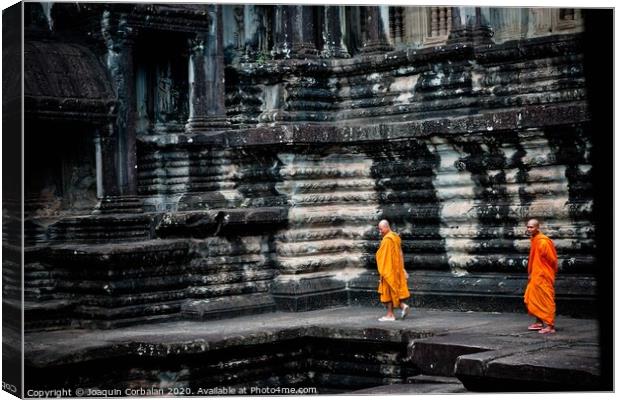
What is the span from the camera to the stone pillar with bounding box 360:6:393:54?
64.4 ft

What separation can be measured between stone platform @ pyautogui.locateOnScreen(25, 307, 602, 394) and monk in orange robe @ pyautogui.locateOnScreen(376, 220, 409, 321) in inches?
11.2

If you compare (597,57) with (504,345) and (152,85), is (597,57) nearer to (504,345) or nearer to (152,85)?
(504,345)

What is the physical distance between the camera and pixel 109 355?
52.6 ft

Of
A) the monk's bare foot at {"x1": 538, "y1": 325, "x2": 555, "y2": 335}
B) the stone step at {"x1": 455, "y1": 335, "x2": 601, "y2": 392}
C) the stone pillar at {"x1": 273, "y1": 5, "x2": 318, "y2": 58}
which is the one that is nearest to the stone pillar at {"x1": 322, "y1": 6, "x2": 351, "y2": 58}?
the stone pillar at {"x1": 273, "y1": 5, "x2": 318, "y2": 58}

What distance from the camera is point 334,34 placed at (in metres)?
20.0

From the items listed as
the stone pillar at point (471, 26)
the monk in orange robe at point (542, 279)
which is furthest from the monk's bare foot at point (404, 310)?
the stone pillar at point (471, 26)

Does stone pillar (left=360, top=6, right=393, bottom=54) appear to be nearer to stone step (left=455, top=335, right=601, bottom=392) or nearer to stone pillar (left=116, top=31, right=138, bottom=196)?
stone pillar (left=116, top=31, right=138, bottom=196)

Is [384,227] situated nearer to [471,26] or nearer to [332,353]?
[332,353]

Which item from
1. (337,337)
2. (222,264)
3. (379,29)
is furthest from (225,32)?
(337,337)

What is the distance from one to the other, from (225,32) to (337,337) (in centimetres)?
494

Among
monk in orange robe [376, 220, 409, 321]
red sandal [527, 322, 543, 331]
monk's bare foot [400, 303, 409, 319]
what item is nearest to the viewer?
red sandal [527, 322, 543, 331]

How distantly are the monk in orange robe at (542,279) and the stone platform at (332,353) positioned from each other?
22 cm

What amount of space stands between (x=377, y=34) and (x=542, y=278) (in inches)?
199

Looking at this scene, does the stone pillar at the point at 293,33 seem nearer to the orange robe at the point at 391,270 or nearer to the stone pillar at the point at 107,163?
the stone pillar at the point at 107,163
